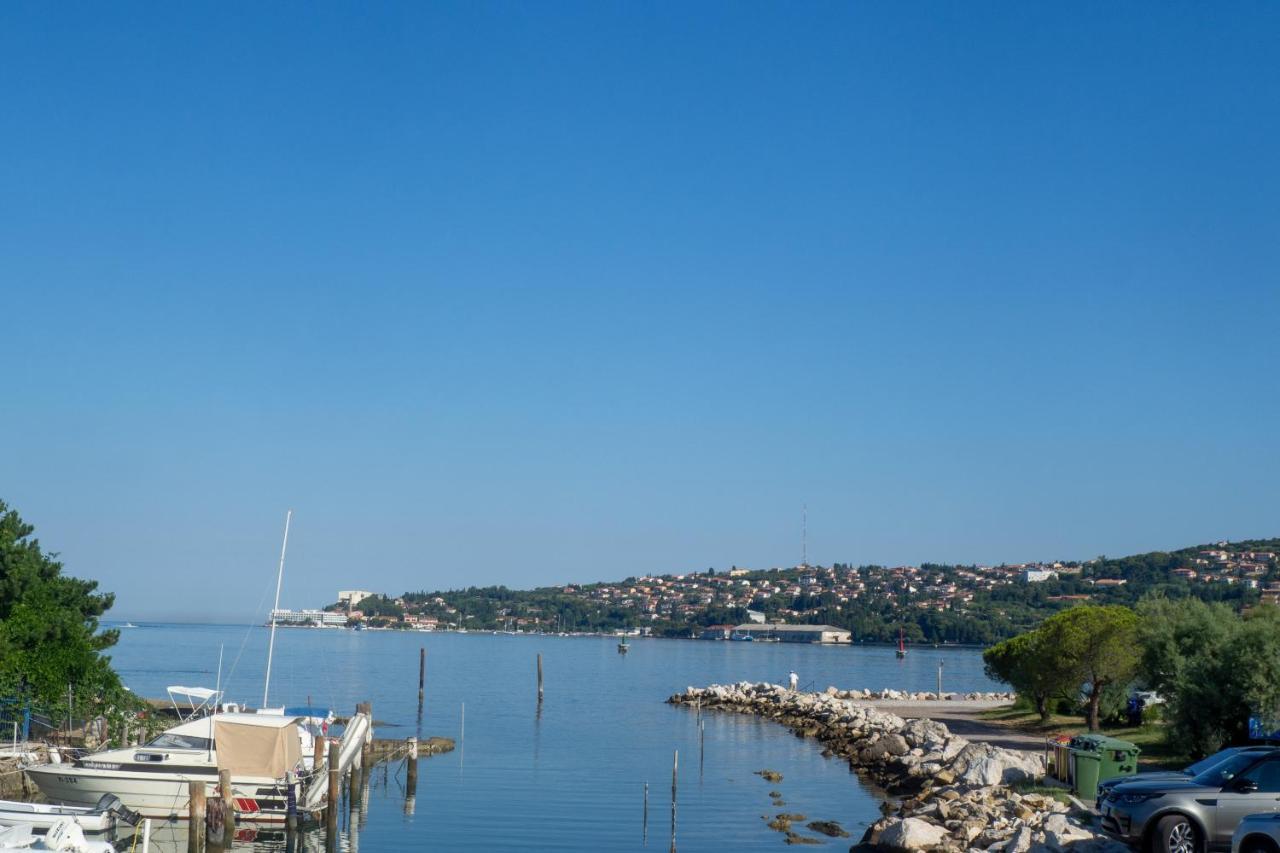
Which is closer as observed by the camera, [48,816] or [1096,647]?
[48,816]

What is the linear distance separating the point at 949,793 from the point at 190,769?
18496 millimetres

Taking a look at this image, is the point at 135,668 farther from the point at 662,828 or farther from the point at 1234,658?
the point at 1234,658

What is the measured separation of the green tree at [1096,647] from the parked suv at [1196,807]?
72.2 feet

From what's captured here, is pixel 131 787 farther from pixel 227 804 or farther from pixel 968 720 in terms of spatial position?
pixel 968 720

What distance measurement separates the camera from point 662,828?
31422mm

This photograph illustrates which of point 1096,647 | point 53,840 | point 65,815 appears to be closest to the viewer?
point 53,840

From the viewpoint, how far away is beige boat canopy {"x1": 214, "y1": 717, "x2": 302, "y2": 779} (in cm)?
2916

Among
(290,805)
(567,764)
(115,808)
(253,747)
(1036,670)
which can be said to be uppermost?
(1036,670)

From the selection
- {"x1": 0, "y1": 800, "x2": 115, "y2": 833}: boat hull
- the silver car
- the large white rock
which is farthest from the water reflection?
the silver car

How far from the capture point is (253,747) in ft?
96.5

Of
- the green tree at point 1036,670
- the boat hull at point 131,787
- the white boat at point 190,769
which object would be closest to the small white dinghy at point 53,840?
the boat hull at point 131,787

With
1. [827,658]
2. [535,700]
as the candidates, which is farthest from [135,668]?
[827,658]

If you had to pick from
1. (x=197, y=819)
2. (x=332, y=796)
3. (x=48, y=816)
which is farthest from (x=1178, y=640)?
(x=48, y=816)

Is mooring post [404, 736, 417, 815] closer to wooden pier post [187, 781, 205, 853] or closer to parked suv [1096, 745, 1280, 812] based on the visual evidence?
wooden pier post [187, 781, 205, 853]
